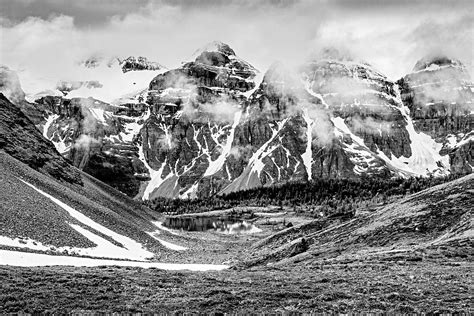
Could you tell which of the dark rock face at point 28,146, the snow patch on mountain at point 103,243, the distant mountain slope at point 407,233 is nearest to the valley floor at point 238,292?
the distant mountain slope at point 407,233

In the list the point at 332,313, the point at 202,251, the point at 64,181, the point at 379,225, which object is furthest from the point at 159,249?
the point at 332,313

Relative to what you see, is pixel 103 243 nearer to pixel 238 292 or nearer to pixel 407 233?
pixel 407 233

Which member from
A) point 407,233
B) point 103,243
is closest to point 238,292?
point 407,233

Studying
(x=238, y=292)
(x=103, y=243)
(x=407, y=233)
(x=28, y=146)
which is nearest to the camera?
A: (x=238, y=292)

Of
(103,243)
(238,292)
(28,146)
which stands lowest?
(103,243)

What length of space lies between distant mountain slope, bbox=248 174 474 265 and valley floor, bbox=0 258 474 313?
11227 mm

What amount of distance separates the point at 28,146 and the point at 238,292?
265ft

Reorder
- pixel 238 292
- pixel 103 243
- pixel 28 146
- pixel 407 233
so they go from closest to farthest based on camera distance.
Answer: pixel 238 292
pixel 407 233
pixel 103 243
pixel 28 146

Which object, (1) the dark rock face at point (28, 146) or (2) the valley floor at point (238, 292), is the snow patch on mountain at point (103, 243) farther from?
(2) the valley floor at point (238, 292)

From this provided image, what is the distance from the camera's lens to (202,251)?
3664 inches

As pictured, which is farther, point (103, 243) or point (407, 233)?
point (103, 243)

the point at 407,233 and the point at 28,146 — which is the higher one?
the point at 28,146

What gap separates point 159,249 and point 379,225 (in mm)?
39557

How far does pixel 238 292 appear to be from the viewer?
1139 inches
